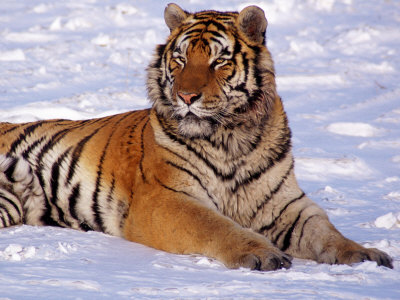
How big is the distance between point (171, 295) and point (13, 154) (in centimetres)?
163

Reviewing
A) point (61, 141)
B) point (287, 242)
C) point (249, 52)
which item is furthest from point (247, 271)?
point (61, 141)

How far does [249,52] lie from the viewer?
3037 millimetres

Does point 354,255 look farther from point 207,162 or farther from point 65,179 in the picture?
point 65,179

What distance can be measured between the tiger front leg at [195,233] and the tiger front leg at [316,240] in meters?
0.26

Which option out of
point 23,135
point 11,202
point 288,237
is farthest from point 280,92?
point 11,202

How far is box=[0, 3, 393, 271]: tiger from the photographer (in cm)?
277

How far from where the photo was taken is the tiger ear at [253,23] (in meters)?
3.03

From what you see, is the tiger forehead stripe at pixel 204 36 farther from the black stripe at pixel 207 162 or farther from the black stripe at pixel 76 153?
the black stripe at pixel 76 153

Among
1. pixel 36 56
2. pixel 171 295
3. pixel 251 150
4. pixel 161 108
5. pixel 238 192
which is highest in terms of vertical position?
pixel 36 56

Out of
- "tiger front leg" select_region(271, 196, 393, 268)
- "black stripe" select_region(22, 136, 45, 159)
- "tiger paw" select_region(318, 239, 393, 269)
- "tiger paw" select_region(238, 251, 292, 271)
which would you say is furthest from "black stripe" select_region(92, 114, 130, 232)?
"tiger paw" select_region(318, 239, 393, 269)

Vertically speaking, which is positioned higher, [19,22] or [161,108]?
[19,22]

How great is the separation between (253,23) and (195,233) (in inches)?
39.9

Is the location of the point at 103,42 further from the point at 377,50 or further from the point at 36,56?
the point at 377,50

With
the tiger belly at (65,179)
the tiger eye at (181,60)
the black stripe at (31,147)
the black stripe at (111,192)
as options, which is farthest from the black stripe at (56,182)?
the tiger eye at (181,60)
